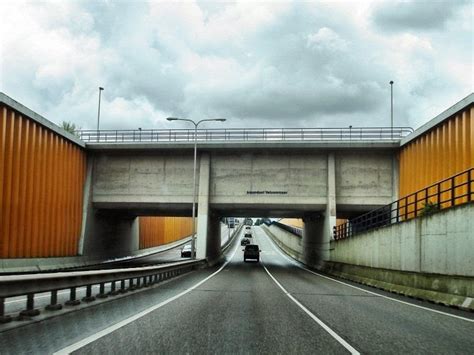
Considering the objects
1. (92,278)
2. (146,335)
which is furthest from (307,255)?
(146,335)

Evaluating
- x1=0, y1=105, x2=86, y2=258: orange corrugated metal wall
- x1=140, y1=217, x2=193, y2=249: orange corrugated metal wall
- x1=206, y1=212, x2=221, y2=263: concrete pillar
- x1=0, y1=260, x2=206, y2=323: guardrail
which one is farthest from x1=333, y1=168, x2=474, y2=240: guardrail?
x1=140, y1=217, x2=193, y2=249: orange corrugated metal wall

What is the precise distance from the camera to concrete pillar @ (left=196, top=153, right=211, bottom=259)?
39.2m

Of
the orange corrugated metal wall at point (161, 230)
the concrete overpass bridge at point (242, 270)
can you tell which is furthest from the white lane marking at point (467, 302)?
the orange corrugated metal wall at point (161, 230)

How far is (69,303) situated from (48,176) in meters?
22.2

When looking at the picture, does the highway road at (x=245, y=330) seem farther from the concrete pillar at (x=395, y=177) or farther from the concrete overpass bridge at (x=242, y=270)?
the concrete pillar at (x=395, y=177)

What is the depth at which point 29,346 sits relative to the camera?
6.83 metres

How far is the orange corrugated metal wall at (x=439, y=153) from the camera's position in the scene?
81.6 feet

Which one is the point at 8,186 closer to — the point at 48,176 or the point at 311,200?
the point at 48,176

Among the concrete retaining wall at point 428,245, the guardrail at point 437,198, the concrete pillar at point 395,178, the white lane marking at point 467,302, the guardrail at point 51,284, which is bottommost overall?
the white lane marking at point 467,302

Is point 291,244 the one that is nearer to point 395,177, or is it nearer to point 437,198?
point 395,177

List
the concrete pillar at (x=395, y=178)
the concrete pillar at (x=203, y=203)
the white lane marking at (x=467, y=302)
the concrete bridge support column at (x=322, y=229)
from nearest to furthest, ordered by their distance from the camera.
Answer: the white lane marking at (x=467, y=302), the concrete pillar at (x=395, y=178), the concrete bridge support column at (x=322, y=229), the concrete pillar at (x=203, y=203)

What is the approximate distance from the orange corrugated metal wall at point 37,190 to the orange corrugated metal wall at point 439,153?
23282 millimetres

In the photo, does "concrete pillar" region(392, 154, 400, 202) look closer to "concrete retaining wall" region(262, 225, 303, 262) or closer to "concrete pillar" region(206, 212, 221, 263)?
"concrete pillar" region(206, 212, 221, 263)

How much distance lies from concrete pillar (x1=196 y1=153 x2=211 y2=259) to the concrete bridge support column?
368 inches
